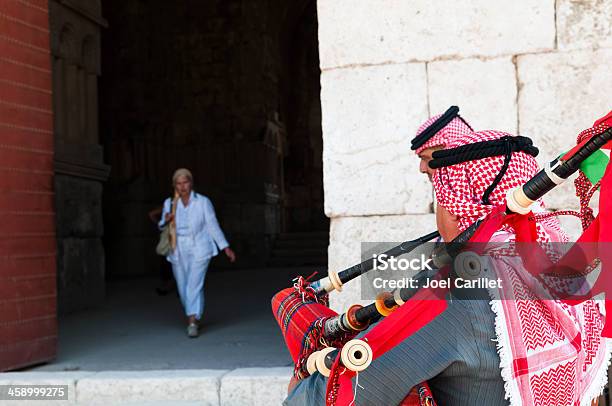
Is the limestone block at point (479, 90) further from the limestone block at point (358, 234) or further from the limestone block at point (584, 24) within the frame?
the limestone block at point (358, 234)

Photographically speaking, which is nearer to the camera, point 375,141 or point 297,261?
point 375,141

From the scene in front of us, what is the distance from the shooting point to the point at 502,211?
1.51 m

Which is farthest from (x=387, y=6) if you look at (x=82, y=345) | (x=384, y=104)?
(x=82, y=345)

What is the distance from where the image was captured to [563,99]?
3729 mm

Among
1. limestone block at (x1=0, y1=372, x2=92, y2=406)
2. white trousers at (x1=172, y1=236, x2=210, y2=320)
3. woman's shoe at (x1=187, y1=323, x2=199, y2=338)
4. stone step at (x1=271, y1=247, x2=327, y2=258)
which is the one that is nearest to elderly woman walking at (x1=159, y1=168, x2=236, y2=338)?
white trousers at (x1=172, y1=236, x2=210, y2=320)

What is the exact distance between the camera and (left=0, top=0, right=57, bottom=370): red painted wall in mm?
4629

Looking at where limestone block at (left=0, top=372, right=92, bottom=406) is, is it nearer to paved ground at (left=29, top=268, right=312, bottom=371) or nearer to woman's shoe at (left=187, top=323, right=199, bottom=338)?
paved ground at (left=29, top=268, right=312, bottom=371)

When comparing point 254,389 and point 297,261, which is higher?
point 297,261

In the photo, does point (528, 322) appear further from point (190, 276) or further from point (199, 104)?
point (199, 104)

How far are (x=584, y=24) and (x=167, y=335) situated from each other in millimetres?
4431

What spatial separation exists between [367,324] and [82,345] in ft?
15.1

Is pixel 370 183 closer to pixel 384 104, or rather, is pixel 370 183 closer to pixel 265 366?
pixel 384 104

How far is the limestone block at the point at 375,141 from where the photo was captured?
12.6 feet

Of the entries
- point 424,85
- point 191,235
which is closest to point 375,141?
point 424,85
